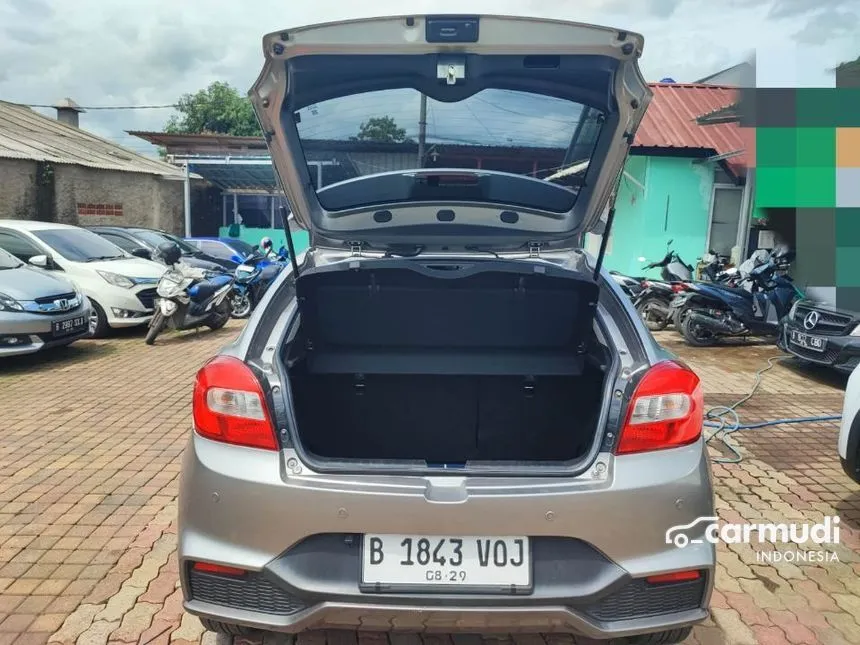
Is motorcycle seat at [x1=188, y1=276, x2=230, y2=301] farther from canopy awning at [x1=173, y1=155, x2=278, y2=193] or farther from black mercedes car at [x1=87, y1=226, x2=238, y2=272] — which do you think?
canopy awning at [x1=173, y1=155, x2=278, y2=193]

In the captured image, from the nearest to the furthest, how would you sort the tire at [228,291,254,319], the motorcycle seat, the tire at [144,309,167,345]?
the tire at [144,309,167,345], the motorcycle seat, the tire at [228,291,254,319]

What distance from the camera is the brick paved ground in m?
2.53

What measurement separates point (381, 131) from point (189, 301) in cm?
627

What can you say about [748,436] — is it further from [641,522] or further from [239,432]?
[239,432]

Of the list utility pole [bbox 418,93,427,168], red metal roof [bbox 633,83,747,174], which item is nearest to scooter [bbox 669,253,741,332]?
red metal roof [bbox 633,83,747,174]

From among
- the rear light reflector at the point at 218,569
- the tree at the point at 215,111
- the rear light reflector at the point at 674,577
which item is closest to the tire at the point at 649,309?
the rear light reflector at the point at 674,577

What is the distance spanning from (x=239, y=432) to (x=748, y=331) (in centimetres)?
796

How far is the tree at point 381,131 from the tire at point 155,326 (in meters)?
6.05

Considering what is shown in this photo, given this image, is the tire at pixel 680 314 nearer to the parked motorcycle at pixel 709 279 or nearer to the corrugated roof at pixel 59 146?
the parked motorcycle at pixel 709 279

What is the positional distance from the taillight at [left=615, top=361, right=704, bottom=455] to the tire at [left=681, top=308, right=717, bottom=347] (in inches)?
272

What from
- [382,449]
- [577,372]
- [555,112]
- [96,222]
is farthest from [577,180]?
[96,222]

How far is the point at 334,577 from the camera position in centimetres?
191

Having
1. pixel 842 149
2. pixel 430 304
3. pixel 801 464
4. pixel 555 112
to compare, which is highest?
pixel 842 149

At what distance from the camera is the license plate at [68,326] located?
6.79 metres
